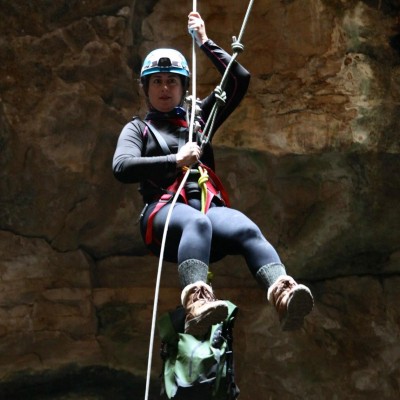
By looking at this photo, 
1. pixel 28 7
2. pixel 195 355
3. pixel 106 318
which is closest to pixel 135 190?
pixel 106 318

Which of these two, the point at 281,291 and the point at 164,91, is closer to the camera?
the point at 281,291

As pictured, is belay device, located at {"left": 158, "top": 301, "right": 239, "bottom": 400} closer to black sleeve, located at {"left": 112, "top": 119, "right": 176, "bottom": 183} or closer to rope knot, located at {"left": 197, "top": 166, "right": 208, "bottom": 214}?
rope knot, located at {"left": 197, "top": 166, "right": 208, "bottom": 214}

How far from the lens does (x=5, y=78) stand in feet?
13.1

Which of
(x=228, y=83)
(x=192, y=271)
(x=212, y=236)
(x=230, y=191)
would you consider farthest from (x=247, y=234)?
(x=230, y=191)

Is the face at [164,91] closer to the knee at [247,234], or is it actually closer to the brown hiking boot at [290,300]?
the knee at [247,234]

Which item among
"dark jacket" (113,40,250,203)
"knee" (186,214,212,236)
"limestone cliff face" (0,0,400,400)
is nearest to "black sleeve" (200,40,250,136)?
"dark jacket" (113,40,250,203)

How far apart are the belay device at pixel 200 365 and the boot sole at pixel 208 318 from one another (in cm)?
27

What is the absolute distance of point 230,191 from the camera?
13.8 feet

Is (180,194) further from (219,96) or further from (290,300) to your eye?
(290,300)

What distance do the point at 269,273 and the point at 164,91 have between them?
81cm

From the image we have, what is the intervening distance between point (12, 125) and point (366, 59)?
164 centimetres

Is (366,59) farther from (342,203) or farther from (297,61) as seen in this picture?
(342,203)

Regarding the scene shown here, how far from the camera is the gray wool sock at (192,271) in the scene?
2.62 metres

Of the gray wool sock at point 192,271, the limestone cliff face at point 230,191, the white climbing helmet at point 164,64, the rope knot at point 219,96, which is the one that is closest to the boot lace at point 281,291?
the gray wool sock at point 192,271
